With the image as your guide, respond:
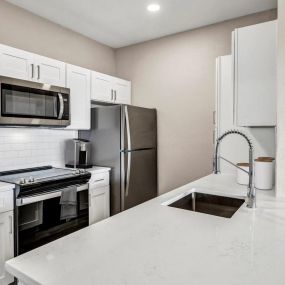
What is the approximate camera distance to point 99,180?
2.95m

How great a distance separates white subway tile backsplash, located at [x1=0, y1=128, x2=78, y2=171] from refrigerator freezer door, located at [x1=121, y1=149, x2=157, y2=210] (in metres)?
0.85

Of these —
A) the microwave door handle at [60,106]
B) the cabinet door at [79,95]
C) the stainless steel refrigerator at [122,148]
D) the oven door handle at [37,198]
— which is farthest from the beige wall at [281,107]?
the cabinet door at [79,95]

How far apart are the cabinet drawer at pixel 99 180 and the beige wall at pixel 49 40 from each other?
1.58m

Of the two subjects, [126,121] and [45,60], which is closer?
[45,60]

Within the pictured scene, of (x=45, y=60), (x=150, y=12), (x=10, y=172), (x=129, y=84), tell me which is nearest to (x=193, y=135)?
(x=129, y=84)

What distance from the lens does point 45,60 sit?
2.65 metres

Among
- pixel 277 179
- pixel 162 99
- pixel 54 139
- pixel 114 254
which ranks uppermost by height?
pixel 162 99

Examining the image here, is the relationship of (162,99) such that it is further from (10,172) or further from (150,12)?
(10,172)

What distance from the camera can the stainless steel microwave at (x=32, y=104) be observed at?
2.22 meters

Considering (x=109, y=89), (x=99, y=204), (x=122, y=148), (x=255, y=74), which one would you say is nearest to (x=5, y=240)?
(x=99, y=204)

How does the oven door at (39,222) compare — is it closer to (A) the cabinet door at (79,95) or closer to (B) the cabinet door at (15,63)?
(A) the cabinet door at (79,95)

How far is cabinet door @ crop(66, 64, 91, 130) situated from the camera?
294 centimetres

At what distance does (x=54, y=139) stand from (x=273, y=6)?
293cm

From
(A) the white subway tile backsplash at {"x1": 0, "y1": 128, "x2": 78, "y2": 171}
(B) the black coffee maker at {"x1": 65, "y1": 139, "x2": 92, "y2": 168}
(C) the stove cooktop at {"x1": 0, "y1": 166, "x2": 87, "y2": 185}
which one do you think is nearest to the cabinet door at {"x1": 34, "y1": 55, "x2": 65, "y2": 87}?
(A) the white subway tile backsplash at {"x1": 0, "y1": 128, "x2": 78, "y2": 171}
